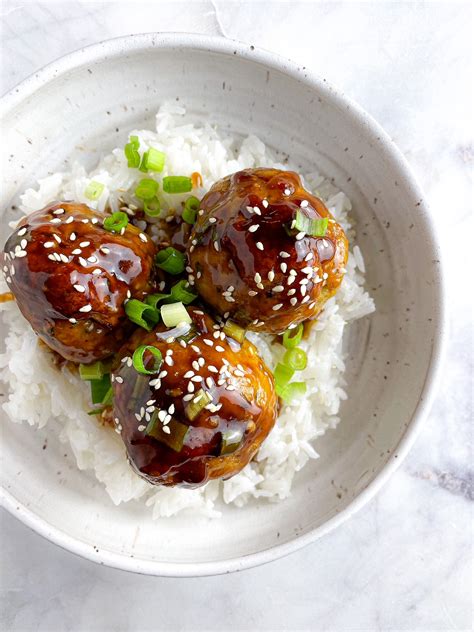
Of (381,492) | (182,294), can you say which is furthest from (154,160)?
(381,492)

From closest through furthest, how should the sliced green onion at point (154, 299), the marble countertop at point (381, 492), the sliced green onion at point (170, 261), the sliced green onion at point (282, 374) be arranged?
the sliced green onion at point (154, 299), the sliced green onion at point (170, 261), the sliced green onion at point (282, 374), the marble countertop at point (381, 492)

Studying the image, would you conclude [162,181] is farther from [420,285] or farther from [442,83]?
[442,83]

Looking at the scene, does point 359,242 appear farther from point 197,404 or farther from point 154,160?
point 197,404

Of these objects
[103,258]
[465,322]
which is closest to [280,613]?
[465,322]

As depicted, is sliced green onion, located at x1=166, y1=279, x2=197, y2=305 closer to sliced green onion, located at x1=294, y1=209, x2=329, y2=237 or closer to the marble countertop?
sliced green onion, located at x1=294, y1=209, x2=329, y2=237

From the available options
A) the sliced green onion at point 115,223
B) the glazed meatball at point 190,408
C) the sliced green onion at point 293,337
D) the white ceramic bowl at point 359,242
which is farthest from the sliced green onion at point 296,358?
the sliced green onion at point 115,223

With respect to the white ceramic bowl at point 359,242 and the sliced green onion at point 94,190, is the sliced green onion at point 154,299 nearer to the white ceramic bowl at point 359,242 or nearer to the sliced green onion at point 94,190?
the sliced green onion at point 94,190
